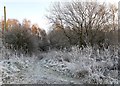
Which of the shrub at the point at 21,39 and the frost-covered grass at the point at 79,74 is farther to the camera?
the shrub at the point at 21,39

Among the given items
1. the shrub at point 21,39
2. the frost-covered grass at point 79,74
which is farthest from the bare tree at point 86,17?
the frost-covered grass at point 79,74

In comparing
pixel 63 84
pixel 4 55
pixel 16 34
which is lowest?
pixel 63 84

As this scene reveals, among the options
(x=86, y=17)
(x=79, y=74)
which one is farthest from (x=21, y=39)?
(x=79, y=74)

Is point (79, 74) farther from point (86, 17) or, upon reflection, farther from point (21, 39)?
point (86, 17)

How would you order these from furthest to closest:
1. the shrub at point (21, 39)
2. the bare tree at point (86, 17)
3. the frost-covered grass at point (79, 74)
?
the bare tree at point (86, 17) → the shrub at point (21, 39) → the frost-covered grass at point (79, 74)

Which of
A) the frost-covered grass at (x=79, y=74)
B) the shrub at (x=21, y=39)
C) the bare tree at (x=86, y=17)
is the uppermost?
the bare tree at (x=86, y=17)

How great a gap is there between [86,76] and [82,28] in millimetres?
15831

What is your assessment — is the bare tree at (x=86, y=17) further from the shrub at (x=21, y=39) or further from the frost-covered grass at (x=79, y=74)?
the frost-covered grass at (x=79, y=74)

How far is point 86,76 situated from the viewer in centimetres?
527

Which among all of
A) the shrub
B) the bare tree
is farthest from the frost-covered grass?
the bare tree

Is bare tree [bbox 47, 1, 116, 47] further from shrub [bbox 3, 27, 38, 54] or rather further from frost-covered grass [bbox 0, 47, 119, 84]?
frost-covered grass [bbox 0, 47, 119, 84]

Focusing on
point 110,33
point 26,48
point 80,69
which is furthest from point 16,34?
point 80,69

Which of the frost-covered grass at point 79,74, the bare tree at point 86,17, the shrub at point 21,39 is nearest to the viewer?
the frost-covered grass at point 79,74

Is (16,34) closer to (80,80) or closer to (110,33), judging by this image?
(110,33)
